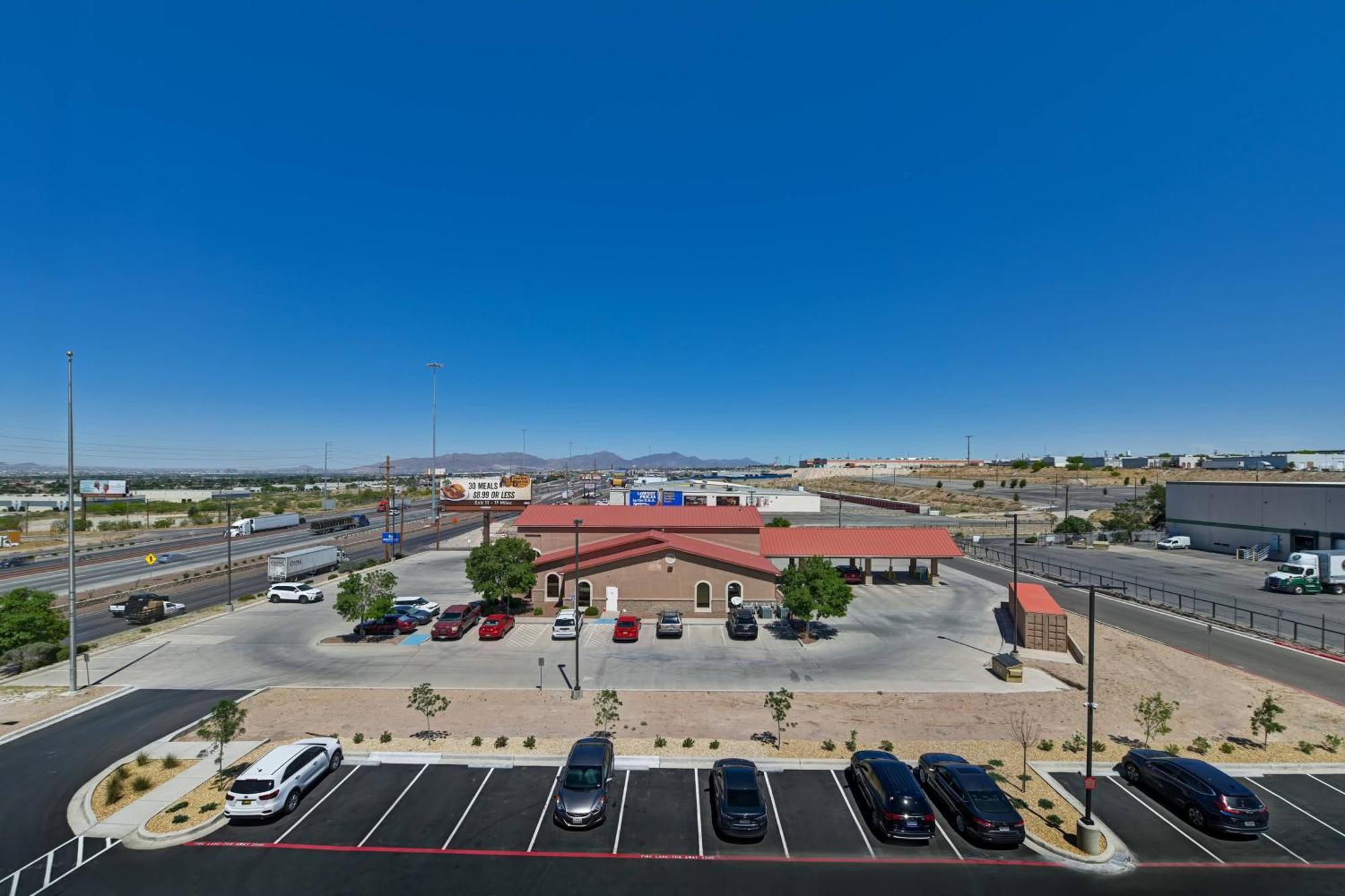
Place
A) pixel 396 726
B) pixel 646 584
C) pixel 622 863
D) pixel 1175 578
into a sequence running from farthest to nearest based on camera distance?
pixel 1175 578, pixel 646 584, pixel 396 726, pixel 622 863

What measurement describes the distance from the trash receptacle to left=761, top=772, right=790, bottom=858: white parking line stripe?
1658cm

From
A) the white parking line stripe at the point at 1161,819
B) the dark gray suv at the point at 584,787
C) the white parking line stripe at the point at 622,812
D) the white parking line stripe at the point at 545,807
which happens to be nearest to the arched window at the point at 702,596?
the white parking line stripe at the point at 622,812

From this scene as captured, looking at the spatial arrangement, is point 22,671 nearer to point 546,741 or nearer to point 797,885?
point 546,741

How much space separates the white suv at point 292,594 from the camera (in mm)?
47094

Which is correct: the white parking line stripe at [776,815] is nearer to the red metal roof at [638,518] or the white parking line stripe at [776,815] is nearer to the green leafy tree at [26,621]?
the red metal roof at [638,518]

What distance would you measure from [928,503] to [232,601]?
128m

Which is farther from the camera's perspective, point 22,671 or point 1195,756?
point 22,671

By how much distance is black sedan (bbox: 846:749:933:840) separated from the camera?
15953 mm

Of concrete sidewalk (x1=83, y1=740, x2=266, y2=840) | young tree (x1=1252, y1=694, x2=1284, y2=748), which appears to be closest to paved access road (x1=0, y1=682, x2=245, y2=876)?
concrete sidewalk (x1=83, y1=740, x2=266, y2=840)

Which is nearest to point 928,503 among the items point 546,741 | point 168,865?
point 546,741

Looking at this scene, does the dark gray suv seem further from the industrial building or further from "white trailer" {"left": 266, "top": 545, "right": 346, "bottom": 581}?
the industrial building

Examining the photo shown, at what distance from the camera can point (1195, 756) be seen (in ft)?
69.7

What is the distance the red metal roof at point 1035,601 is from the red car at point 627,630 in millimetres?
23698

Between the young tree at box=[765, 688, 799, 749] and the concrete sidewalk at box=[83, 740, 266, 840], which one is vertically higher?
the young tree at box=[765, 688, 799, 749]
